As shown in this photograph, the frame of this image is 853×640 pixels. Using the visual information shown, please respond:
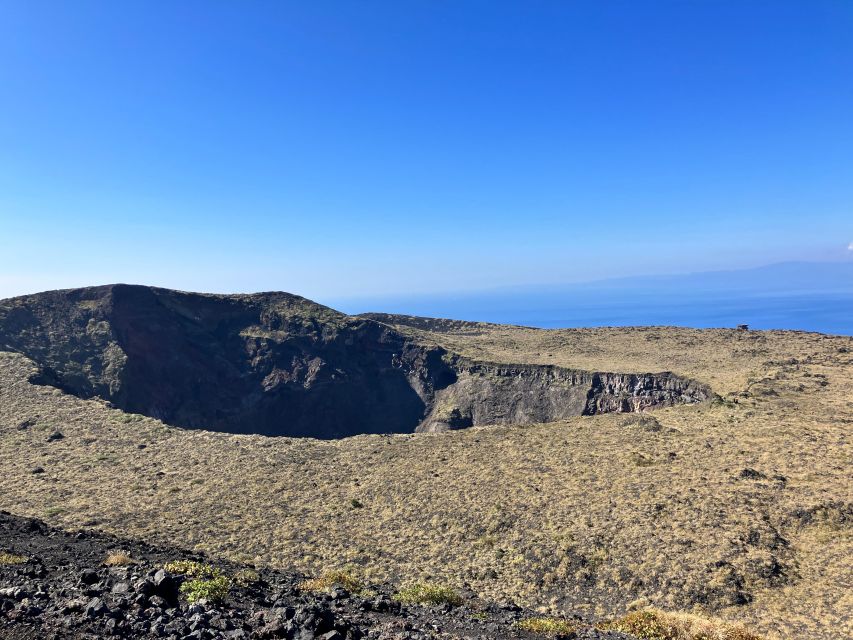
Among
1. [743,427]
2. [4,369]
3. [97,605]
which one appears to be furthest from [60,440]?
[743,427]

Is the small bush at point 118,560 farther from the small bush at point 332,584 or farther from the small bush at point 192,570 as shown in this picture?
the small bush at point 332,584

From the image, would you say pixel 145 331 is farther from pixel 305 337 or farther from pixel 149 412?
pixel 305 337

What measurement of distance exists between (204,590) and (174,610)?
4.20 feet

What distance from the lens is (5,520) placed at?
1869 cm

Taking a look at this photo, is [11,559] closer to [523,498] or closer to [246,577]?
[246,577]

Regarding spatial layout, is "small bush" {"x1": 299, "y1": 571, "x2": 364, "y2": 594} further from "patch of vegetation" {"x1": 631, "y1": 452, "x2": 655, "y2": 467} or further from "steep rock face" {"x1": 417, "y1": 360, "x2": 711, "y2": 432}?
"steep rock face" {"x1": 417, "y1": 360, "x2": 711, "y2": 432}

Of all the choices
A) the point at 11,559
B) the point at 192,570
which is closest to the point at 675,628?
the point at 192,570

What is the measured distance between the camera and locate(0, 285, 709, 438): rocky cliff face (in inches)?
2078

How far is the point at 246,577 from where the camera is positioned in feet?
50.8

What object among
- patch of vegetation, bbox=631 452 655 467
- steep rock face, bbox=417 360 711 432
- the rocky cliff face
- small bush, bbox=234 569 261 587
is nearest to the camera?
small bush, bbox=234 569 261 587

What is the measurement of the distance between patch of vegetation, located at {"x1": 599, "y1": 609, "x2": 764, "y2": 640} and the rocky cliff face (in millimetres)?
37349

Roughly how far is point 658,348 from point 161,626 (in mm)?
63108

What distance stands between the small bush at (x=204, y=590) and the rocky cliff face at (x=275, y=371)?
139 ft

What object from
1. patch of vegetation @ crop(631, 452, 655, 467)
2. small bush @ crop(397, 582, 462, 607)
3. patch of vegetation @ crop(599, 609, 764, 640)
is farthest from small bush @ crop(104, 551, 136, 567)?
patch of vegetation @ crop(631, 452, 655, 467)
